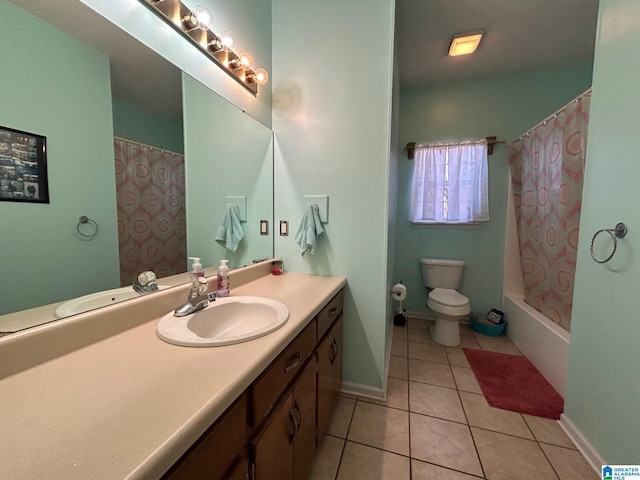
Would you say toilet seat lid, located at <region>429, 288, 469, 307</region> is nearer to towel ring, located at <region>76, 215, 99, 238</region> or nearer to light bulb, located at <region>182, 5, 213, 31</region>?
towel ring, located at <region>76, 215, 99, 238</region>

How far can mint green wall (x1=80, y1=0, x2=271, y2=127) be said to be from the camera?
33.3 inches

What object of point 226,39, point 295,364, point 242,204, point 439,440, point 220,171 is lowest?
point 439,440

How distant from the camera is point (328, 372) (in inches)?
50.3

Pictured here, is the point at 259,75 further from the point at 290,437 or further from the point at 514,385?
the point at 514,385

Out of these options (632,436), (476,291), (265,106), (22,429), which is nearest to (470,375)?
(632,436)

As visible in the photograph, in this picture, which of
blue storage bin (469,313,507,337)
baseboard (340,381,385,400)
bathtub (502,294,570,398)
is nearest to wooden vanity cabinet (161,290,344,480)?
baseboard (340,381,385,400)

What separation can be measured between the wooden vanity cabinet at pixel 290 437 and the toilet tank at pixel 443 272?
200 cm

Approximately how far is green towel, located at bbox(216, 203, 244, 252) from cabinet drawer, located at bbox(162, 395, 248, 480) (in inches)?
35.2

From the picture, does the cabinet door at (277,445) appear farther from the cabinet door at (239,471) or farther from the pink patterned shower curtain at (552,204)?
the pink patterned shower curtain at (552,204)

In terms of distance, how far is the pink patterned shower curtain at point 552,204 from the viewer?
1678mm

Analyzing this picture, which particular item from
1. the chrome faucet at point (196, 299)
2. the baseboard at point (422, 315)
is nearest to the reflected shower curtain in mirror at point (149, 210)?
the chrome faucet at point (196, 299)

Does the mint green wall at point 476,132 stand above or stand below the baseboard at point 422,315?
above

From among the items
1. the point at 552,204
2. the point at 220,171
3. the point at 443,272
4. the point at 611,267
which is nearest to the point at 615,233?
the point at 611,267

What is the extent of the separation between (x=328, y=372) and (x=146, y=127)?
135cm
